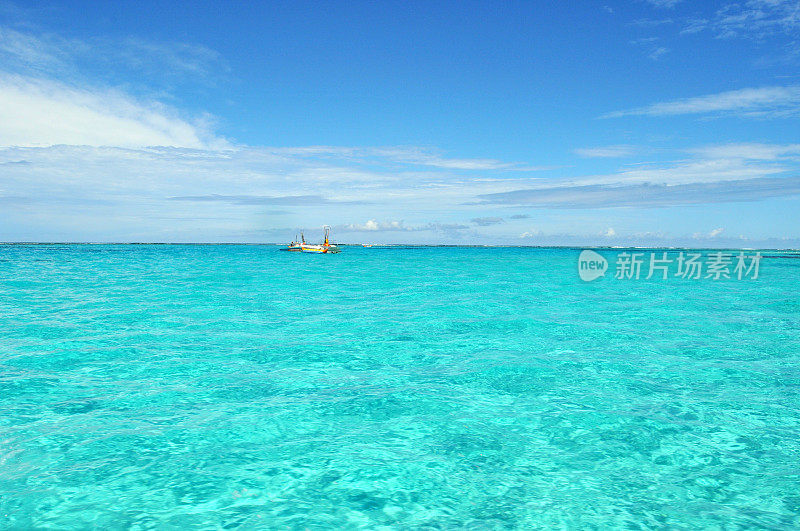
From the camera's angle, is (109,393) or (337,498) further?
(109,393)

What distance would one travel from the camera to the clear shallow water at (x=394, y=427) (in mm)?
6332

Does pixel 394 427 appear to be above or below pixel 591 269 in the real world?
below

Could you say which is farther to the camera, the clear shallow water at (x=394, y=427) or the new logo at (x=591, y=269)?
the new logo at (x=591, y=269)

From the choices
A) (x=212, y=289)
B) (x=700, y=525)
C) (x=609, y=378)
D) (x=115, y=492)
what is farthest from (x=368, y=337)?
(x=212, y=289)

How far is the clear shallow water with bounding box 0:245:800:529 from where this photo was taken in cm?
633

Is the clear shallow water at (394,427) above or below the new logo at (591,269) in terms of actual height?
below

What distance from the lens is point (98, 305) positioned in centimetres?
2598

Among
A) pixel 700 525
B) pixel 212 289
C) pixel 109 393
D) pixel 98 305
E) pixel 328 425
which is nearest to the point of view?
pixel 700 525

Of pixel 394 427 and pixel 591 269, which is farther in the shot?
pixel 591 269

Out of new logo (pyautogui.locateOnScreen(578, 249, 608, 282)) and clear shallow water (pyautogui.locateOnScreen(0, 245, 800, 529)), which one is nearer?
clear shallow water (pyautogui.locateOnScreen(0, 245, 800, 529))

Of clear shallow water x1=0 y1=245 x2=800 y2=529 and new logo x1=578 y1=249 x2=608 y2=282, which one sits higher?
new logo x1=578 y1=249 x2=608 y2=282

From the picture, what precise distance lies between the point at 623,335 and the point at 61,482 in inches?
722

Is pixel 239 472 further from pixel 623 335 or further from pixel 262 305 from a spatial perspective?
pixel 262 305

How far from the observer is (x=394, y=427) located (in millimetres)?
9062
